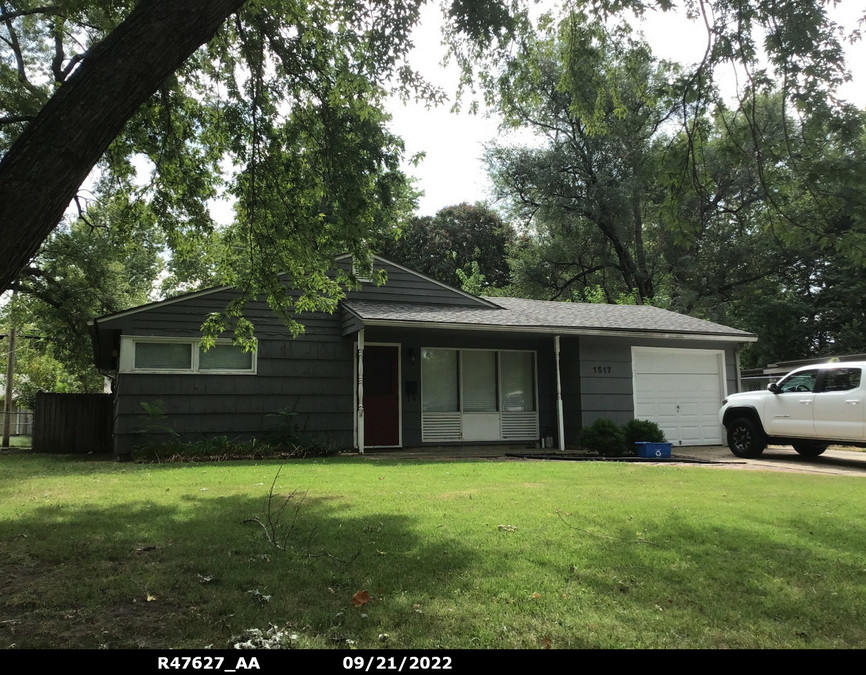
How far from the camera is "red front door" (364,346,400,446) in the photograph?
13.2 m

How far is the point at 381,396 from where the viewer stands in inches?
527

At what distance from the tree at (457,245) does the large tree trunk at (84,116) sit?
28.2 meters

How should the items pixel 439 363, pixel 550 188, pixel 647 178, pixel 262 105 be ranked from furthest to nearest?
pixel 550 188
pixel 439 363
pixel 262 105
pixel 647 178

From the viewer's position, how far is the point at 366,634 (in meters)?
2.70

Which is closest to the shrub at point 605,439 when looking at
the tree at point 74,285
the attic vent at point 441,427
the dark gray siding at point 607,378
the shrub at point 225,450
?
the dark gray siding at point 607,378

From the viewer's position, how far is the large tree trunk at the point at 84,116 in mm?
2990

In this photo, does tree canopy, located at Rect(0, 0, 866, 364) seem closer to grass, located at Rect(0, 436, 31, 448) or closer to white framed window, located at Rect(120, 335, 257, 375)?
white framed window, located at Rect(120, 335, 257, 375)

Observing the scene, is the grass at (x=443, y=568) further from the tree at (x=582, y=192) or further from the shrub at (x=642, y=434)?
the tree at (x=582, y=192)

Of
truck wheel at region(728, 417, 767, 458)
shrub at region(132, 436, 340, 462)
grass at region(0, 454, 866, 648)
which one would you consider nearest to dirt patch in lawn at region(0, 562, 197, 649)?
grass at region(0, 454, 866, 648)

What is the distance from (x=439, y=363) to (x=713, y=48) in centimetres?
896

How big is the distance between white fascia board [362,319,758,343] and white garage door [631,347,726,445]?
65 centimetres
